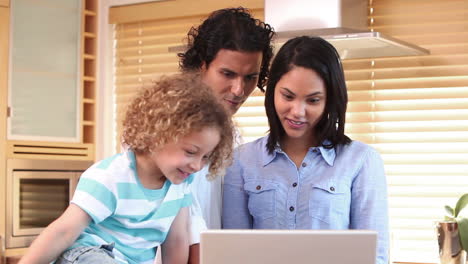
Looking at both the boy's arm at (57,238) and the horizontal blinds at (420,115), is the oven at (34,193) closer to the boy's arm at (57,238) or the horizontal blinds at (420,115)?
the horizontal blinds at (420,115)

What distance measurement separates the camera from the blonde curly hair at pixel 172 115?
149cm

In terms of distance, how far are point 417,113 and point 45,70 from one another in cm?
181

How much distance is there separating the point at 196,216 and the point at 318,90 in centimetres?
40

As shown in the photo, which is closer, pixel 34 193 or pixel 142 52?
pixel 34 193

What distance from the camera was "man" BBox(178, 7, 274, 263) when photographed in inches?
75.7

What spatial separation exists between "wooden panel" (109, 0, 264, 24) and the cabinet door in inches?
8.7

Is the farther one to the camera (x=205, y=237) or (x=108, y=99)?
(x=108, y=99)

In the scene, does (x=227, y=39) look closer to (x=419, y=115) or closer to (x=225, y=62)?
(x=225, y=62)

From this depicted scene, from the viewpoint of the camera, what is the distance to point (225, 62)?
1.95 meters

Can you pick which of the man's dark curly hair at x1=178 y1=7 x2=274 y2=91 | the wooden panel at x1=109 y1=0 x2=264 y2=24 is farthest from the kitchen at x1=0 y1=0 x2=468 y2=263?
the man's dark curly hair at x1=178 y1=7 x2=274 y2=91

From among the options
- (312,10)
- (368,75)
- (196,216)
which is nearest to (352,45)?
(312,10)

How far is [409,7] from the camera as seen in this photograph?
361 centimetres

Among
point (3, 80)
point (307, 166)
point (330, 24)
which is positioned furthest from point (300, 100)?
point (3, 80)

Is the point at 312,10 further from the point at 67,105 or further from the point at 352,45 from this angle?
the point at 67,105
